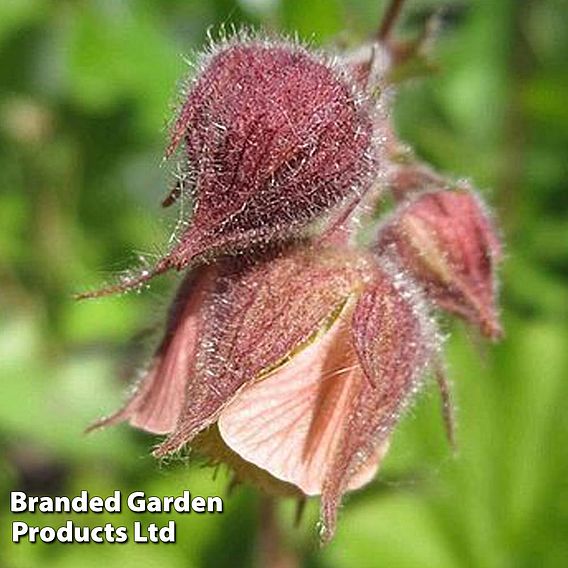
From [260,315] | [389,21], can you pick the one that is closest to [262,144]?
[260,315]

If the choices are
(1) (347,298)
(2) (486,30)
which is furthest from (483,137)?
(1) (347,298)

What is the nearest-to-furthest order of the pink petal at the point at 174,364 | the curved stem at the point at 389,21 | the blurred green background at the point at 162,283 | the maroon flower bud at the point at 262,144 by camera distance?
the maroon flower bud at the point at 262,144 → the pink petal at the point at 174,364 → the curved stem at the point at 389,21 → the blurred green background at the point at 162,283

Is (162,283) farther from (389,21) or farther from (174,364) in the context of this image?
(174,364)

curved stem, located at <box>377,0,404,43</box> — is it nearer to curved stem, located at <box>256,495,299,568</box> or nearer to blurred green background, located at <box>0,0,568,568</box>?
blurred green background, located at <box>0,0,568,568</box>

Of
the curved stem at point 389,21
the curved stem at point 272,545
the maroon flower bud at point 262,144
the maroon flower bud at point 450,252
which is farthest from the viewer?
the curved stem at point 272,545

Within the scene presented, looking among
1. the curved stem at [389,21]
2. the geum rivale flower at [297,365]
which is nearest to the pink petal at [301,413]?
the geum rivale flower at [297,365]

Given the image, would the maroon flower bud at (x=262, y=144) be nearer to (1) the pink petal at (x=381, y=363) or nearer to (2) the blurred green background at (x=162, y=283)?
(1) the pink petal at (x=381, y=363)

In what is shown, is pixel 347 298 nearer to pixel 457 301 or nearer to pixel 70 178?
pixel 457 301
